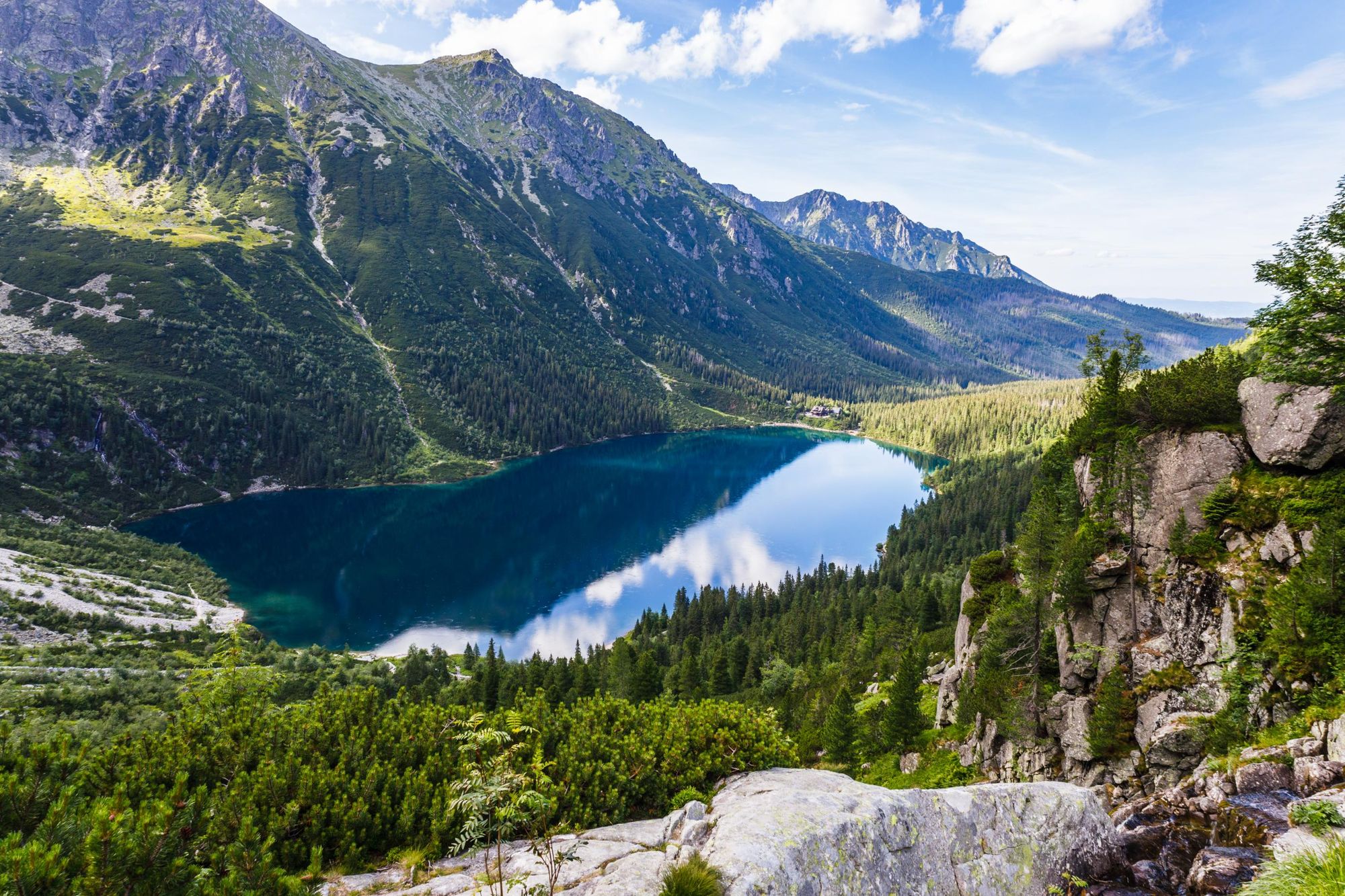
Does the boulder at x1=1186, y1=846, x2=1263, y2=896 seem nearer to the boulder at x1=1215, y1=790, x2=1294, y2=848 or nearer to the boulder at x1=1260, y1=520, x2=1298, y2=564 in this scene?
the boulder at x1=1215, y1=790, x2=1294, y2=848

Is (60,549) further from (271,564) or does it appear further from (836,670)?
(836,670)

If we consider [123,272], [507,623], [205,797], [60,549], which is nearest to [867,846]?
[205,797]

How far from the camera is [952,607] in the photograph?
69.7m

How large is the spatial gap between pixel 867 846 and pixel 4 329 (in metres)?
211

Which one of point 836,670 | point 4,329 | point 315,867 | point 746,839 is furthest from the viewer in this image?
point 4,329

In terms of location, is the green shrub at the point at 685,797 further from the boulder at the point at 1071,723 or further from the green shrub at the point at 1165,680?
the green shrub at the point at 1165,680

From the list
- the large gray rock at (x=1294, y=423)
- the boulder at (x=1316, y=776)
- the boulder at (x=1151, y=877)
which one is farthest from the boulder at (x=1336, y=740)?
the large gray rock at (x=1294, y=423)

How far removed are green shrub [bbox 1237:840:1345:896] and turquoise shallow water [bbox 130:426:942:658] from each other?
8565 cm

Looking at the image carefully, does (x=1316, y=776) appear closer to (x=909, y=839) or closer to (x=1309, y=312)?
(x=909, y=839)

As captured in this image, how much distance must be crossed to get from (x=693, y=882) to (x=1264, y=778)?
42.5 feet

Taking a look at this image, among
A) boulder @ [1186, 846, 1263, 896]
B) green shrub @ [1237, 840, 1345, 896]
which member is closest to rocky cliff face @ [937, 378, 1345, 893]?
boulder @ [1186, 846, 1263, 896]

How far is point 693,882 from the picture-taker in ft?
28.5

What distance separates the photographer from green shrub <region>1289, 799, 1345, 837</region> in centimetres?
915

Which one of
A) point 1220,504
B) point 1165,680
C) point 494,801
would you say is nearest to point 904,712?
point 1165,680
